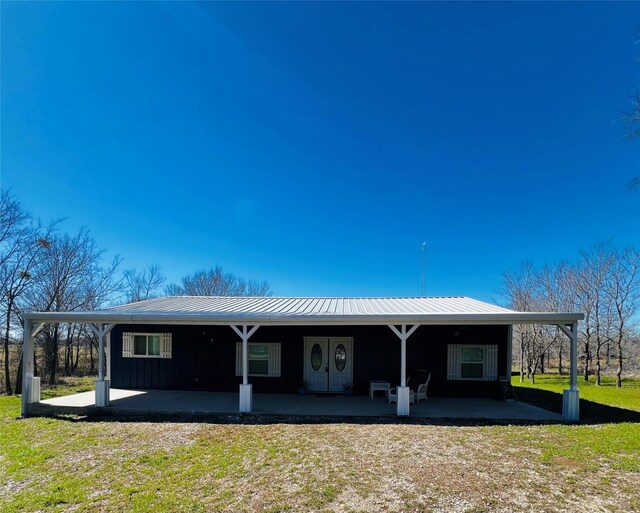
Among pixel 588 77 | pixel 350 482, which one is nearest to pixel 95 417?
pixel 350 482

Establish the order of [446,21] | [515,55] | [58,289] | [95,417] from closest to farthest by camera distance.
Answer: [95,417], [446,21], [515,55], [58,289]

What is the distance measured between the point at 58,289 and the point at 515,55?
847 inches

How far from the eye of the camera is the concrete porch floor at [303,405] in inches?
314

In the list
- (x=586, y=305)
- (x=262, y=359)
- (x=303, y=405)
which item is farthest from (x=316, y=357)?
(x=586, y=305)

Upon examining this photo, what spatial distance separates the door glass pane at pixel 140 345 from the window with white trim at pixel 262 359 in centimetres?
317

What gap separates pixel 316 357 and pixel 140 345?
19.3 feet

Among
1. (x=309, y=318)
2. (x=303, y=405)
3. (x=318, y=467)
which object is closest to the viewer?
(x=318, y=467)

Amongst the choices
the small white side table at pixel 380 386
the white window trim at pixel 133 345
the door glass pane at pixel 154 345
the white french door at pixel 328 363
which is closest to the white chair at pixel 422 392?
the small white side table at pixel 380 386

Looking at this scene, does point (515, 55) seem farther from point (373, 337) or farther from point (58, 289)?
point (58, 289)

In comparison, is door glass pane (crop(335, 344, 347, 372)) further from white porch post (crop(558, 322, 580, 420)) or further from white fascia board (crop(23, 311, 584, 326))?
white porch post (crop(558, 322, 580, 420))

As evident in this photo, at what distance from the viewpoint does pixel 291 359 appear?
1070 centimetres

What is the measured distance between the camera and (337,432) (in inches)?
258

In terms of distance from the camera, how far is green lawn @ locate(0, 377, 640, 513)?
3.93 metres

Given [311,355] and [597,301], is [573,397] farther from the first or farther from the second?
[597,301]
